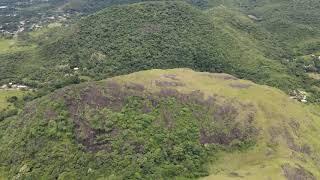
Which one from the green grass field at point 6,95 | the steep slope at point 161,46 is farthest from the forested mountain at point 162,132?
the steep slope at point 161,46

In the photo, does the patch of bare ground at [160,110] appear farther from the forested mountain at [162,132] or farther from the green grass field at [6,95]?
the green grass field at [6,95]

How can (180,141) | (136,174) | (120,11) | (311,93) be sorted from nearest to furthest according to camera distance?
1. (136,174)
2. (180,141)
3. (311,93)
4. (120,11)

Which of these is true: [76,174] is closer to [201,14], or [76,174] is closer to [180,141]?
[180,141]

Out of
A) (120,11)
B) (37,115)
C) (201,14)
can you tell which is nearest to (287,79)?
(201,14)

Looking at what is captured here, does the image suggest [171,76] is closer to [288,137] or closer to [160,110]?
[160,110]

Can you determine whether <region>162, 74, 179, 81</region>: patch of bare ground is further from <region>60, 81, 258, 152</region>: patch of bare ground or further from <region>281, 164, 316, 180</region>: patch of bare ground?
<region>281, 164, 316, 180</region>: patch of bare ground

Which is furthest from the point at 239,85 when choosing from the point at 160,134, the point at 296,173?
the point at 296,173
